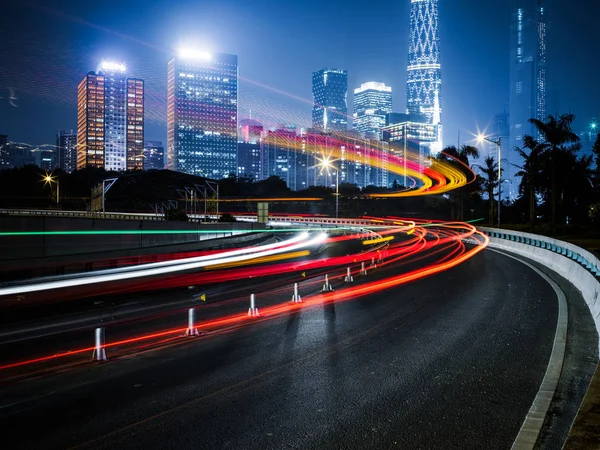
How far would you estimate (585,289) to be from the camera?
46.4ft

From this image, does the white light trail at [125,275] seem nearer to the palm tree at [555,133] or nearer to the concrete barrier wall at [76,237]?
the concrete barrier wall at [76,237]

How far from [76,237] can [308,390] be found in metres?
22.3

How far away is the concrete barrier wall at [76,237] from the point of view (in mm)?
22859

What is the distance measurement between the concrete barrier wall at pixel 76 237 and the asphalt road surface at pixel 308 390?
50.2ft

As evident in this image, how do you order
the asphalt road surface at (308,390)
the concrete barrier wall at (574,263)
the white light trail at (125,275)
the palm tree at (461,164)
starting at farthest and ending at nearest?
the palm tree at (461,164) < the white light trail at (125,275) < the concrete barrier wall at (574,263) < the asphalt road surface at (308,390)

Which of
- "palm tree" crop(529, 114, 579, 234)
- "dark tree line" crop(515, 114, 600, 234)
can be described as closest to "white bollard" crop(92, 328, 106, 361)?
"dark tree line" crop(515, 114, 600, 234)

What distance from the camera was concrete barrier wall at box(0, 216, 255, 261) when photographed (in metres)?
22.9

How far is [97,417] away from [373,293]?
402 inches

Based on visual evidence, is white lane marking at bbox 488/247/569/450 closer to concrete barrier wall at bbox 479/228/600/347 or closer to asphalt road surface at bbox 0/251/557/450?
asphalt road surface at bbox 0/251/557/450

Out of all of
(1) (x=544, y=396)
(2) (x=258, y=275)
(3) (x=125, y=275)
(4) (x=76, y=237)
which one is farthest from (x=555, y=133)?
(1) (x=544, y=396)

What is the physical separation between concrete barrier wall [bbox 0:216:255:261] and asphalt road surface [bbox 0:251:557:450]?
15.3 metres

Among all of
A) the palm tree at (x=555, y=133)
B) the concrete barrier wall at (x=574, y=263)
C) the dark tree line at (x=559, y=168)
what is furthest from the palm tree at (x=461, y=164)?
the concrete barrier wall at (x=574, y=263)

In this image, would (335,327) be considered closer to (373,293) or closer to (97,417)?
(373,293)

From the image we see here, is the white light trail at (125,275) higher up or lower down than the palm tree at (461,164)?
lower down
